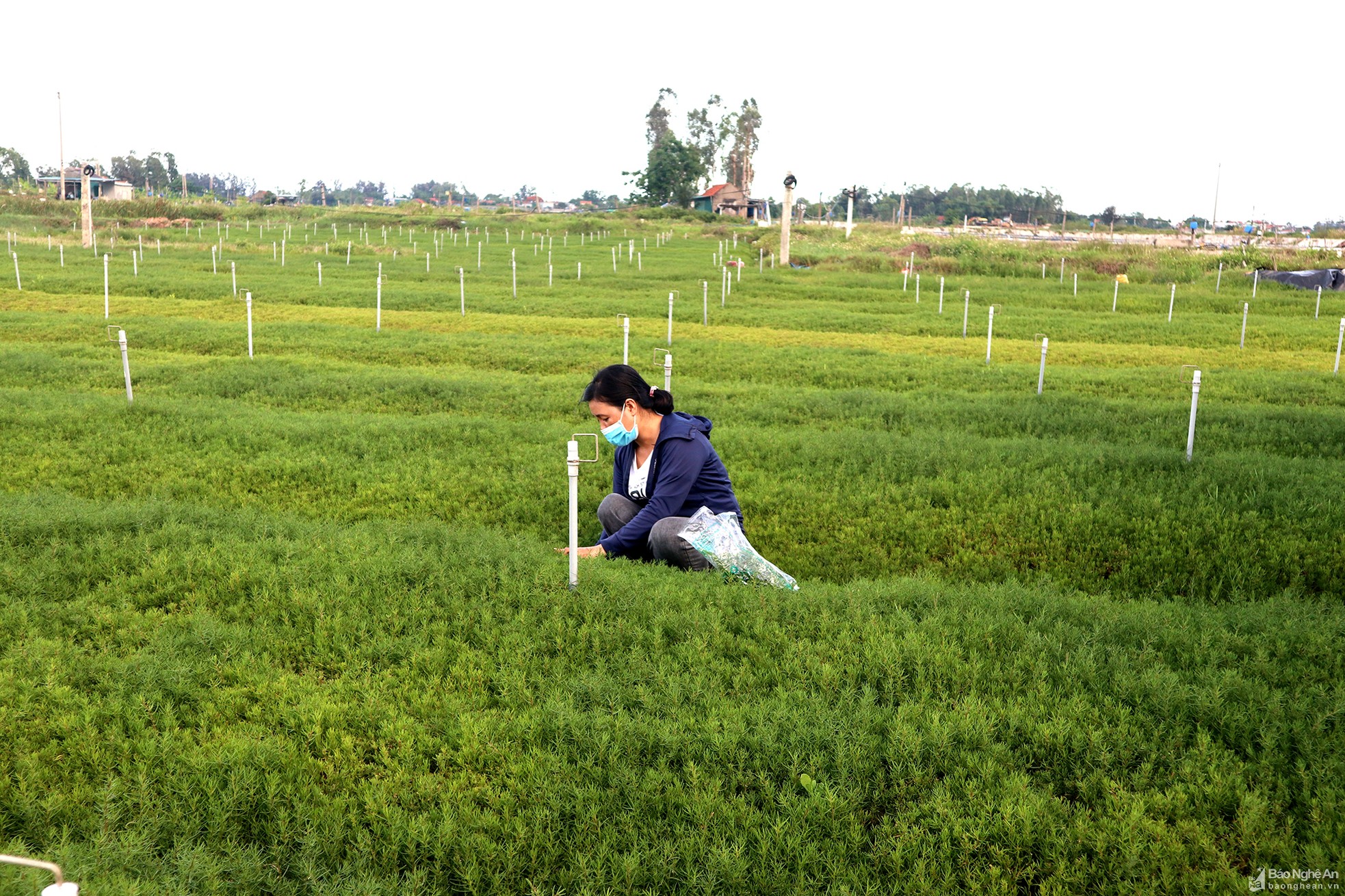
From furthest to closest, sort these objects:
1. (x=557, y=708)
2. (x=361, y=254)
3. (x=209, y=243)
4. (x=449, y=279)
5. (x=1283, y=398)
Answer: (x=209, y=243) < (x=361, y=254) < (x=449, y=279) < (x=1283, y=398) < (x=557, y=708)

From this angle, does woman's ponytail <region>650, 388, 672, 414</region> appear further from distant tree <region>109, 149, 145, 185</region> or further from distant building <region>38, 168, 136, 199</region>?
distant tree <region>109, 149, 145, 185</region>

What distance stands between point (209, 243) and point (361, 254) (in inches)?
423

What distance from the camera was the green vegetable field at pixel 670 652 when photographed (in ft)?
14.7

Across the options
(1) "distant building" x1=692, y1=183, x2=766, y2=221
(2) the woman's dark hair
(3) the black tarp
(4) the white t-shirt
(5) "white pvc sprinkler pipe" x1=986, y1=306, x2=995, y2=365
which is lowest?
(4) the white t-shirt

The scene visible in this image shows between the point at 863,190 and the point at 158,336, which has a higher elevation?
the point at 863,190


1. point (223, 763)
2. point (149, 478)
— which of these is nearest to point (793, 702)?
point (223, 763)

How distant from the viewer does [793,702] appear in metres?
5.58

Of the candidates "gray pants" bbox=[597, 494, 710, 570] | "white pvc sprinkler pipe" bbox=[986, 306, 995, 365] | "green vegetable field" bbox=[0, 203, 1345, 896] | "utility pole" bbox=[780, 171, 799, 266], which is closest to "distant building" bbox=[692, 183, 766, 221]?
"utility pole" bbox=[780, 171, 799, 266]

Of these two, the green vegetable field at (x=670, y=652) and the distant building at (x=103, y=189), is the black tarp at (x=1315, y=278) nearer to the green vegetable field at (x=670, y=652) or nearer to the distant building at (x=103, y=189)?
the green vegetable field at (x=670, y=652)

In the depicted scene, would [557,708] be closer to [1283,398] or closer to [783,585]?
[783,585]

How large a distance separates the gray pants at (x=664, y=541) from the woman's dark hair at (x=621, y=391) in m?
0.95

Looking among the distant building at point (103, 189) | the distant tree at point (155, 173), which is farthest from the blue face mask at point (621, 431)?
the distant tree at point (155, 173)

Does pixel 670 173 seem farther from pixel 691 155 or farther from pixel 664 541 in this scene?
pixel 664 541

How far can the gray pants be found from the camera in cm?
776
